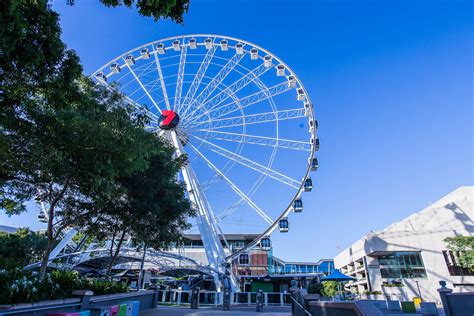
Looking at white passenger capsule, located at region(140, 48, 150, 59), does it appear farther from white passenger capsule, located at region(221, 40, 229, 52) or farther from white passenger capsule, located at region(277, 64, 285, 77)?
white passenger capsule, located at region(277, 64, 285, 77)

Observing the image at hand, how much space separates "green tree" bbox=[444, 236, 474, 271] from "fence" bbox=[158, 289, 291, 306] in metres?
13.8

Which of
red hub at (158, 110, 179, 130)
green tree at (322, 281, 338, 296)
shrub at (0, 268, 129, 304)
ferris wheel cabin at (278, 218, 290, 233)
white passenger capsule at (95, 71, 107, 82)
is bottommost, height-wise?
shrub at (0, 268, 129, 304)

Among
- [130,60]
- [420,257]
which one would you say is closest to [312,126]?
[130,60]

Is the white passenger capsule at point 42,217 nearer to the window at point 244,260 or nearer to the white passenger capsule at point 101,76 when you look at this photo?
the white passenger capsule at point 101,76

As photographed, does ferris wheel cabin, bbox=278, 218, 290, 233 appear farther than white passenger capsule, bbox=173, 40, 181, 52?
No

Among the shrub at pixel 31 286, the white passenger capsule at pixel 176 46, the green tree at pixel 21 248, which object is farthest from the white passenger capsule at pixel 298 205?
the green tree at pixel 21 248

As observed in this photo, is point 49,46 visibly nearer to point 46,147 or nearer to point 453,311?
point 46,147

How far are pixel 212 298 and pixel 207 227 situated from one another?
4.74 meters

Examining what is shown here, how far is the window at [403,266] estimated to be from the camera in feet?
80.2

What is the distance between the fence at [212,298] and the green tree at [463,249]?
544 inches

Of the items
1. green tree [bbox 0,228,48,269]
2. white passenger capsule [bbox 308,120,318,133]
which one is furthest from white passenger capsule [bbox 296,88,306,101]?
green tree [bbox 0,228,48,269]

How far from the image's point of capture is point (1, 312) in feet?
16.2

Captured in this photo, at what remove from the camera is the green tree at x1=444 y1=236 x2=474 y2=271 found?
2127 cm

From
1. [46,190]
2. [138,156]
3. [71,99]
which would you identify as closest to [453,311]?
[138,156]
